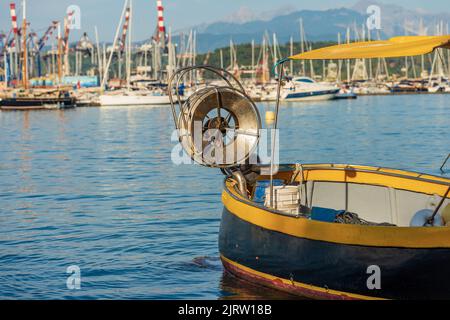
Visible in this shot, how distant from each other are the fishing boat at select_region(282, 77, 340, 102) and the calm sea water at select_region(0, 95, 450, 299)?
4542cm

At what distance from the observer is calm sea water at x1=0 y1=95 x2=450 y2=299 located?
13312 millimetres

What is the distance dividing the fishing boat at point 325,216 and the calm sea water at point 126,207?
78cm

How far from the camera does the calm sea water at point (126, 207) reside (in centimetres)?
1331

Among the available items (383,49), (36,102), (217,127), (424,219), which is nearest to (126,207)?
(217,127)

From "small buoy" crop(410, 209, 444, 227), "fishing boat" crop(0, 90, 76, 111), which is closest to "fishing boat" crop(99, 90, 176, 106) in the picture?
"fishing boat" crop(0, 90, 76, 111)

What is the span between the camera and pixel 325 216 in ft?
45.1

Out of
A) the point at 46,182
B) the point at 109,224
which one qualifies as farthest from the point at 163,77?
the point at 109,224

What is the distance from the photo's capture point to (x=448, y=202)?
12195mm

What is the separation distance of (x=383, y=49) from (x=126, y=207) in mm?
11260

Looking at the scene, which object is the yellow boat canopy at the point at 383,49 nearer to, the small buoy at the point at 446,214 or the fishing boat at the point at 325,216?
the fishing boat at the point at 325,216

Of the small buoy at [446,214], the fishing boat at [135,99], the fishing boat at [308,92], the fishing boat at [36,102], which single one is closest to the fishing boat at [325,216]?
the small buoy at [446,214]

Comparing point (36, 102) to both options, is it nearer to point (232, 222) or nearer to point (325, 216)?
point (325, 216)
